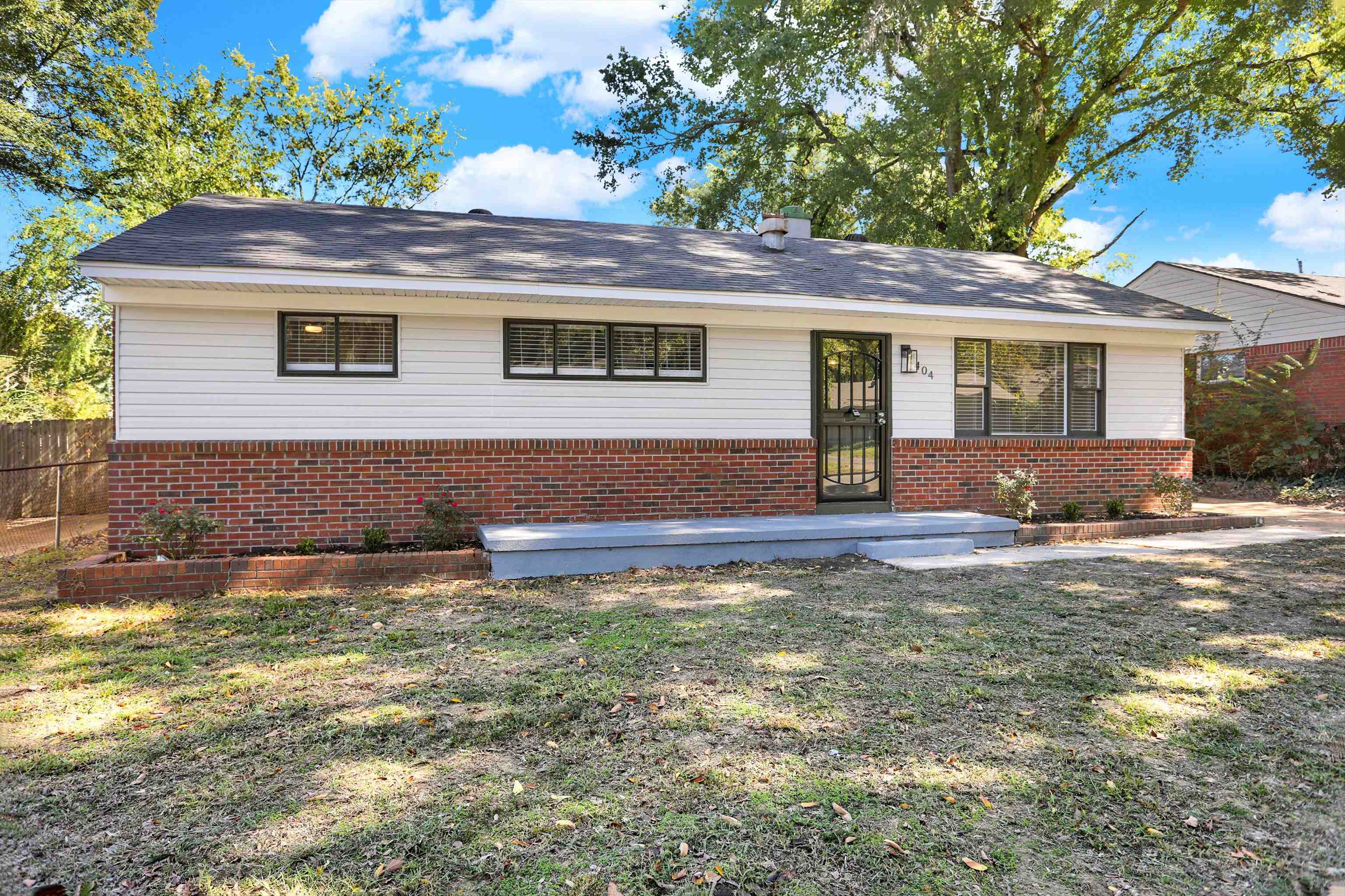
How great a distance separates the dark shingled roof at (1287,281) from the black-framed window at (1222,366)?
62.8 inches

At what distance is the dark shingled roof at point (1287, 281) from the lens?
51.4ft

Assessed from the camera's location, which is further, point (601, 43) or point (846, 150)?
point (601, 43)

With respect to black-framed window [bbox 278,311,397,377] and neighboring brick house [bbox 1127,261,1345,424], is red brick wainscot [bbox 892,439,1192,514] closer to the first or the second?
black-framed window [bbox 278,311,397,377]

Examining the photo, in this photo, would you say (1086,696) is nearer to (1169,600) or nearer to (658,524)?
(1169,600)

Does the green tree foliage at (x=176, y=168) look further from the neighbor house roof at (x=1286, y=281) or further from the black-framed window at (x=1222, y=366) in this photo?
the neighbor house roof at (x=1286, y=281)

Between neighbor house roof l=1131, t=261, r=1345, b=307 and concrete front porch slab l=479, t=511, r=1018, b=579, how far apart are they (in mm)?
12946

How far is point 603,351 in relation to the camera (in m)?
8.02

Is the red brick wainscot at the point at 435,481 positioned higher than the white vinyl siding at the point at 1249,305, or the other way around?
the white vinyl siding at the point at 1249,305

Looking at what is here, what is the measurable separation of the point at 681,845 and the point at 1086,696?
2.50 metres

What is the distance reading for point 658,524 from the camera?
7609mm

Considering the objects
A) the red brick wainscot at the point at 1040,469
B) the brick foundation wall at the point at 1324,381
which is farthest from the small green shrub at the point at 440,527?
the brick foundation wall at the point at 1324,381

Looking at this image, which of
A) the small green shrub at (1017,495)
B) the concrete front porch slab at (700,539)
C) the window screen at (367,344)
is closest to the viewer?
the concrete front porch slab at (700,539)

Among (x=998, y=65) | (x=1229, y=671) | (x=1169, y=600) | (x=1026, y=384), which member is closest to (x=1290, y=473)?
(x=1026, y=384)

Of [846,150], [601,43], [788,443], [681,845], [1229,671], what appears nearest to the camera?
[681,845]
